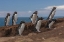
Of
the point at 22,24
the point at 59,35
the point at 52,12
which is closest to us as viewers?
the point at 59,35

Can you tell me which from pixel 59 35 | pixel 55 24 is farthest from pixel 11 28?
pixel 59 35

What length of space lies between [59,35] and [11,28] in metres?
9.60

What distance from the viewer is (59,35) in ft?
52.8

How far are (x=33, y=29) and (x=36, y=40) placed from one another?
369 inches

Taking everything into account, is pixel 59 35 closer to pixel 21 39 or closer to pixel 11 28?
pixel 21 39

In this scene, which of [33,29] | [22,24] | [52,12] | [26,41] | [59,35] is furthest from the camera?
[52,12]

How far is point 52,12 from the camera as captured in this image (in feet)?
91.5

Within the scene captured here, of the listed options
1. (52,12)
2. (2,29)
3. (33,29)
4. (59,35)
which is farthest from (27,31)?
(59,35)

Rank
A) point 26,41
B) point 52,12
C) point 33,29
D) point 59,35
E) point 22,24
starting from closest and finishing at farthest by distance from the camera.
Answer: point 26,41
point 59,35
point 22,24
point 33,29
point 52,12

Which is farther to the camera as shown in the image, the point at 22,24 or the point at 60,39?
the point at 22,24

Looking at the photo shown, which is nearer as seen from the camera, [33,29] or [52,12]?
[33,29]

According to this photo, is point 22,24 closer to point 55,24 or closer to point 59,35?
point 55,24

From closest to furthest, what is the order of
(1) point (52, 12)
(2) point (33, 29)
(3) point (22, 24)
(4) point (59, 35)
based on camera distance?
(4) point (59, 35), (3) point (22, 24), (2) point (33, 29), (1) point (52, 12)

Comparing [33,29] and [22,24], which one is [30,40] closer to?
[22,24]
